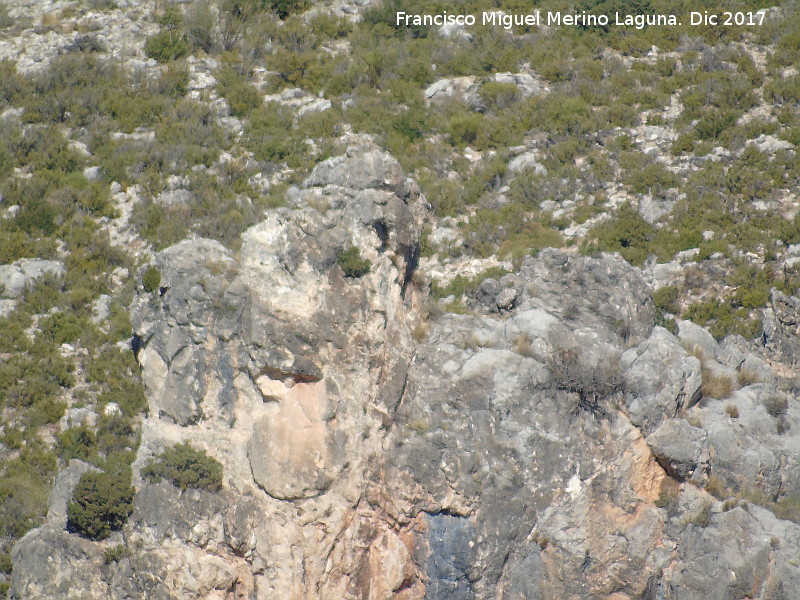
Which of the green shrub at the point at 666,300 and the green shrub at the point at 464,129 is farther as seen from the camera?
the green shrub at the point at 464,129

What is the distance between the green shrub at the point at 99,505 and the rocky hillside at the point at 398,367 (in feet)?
0.18

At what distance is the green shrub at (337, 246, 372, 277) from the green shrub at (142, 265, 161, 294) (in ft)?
12.7

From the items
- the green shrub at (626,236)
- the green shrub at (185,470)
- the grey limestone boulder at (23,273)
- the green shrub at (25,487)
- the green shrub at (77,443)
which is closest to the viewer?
the green shrub at (185,470)

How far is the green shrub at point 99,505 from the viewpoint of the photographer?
1473 cm

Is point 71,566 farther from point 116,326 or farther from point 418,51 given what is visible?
point 418,51

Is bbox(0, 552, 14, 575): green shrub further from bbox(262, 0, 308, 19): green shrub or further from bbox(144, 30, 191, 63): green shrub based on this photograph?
bbox(262, 0, 308, 19): green shrub

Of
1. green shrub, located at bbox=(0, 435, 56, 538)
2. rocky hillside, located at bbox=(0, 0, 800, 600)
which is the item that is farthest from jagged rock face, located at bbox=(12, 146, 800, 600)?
green shrub, located at bbox=(0, 435, 56, 538)

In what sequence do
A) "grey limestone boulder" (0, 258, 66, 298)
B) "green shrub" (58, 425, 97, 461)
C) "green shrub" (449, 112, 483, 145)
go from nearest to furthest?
1. "green shrub" (58, 425, 97, 461)
2. "grey limestone boulder" (0, 258, 66, 298)
3. "green shrub" (449, 112, 483, 145)

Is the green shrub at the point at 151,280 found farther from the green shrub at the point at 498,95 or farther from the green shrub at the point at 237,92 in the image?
the green shrub at the point at 498,95

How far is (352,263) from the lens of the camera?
660 inches

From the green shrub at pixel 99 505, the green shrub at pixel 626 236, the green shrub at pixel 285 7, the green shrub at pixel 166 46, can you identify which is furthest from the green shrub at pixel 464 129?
the green shrub at pixel 99 505

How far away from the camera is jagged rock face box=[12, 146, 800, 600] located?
15.2 m

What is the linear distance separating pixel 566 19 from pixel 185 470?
25.7m

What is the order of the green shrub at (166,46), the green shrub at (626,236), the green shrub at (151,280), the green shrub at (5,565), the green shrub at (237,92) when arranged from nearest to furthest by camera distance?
the green shrub at (5,565) < the green shrub at (151,280) < the green shrub at (626,236) < the green shrub at (237,92) < the green shrub at (166,46)
